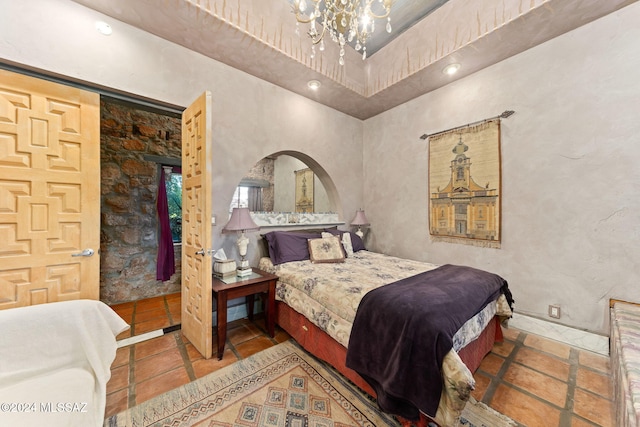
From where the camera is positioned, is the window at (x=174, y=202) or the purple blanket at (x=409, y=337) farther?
the window at (x=174, y=202)

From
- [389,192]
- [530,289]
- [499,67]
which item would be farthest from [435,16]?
[530,289]

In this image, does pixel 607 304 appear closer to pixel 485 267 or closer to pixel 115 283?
pixel 485 267

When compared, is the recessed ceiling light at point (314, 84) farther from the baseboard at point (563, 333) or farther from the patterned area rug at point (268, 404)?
the baseboard at point (563, 333)

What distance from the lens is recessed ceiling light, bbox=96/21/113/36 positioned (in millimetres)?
1933

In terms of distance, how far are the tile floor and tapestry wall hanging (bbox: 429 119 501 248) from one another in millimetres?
1088

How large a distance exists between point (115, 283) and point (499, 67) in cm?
551

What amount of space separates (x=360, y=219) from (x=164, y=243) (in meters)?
2.95

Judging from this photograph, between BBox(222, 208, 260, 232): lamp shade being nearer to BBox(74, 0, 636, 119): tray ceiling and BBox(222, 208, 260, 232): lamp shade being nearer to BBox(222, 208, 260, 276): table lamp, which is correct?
BBox(222, 208, 260, 276): table lamp

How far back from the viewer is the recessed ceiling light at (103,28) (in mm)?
1933

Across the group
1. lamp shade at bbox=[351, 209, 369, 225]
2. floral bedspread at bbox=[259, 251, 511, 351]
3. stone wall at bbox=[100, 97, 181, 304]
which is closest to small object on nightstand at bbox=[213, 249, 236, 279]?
floral bedspread at bbox=[259, 251, 511, 351]

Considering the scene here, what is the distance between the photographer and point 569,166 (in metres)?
2.21

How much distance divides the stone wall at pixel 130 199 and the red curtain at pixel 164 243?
13 centimetres

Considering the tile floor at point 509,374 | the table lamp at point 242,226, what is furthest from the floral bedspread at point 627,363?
the table lamp at point 242,226

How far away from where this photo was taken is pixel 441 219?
10.1 feet
